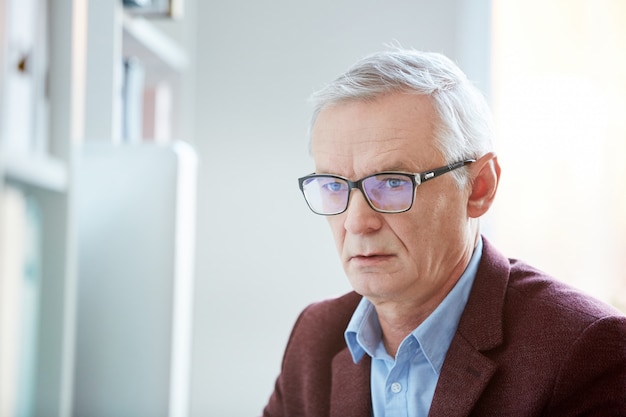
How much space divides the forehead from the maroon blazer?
0.23m

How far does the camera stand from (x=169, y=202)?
1991 mm

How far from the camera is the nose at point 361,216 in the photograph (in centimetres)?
122

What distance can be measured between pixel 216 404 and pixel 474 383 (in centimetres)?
203

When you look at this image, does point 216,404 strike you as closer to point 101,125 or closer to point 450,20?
point 101,125

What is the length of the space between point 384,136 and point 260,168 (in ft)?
6.21

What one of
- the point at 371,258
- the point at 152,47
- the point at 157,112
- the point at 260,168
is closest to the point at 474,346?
the point at 371,258

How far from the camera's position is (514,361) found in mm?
1171

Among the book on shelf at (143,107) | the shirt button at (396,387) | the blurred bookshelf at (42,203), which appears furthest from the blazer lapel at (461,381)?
the book on shelf at (143,107)

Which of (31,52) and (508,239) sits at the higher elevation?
(31,52)

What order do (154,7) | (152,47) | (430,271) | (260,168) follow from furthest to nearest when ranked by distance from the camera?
(260,168) < (152,47) < (154,7) < (430,271)

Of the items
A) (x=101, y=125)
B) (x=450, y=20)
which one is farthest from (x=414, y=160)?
(x=450, y=20)

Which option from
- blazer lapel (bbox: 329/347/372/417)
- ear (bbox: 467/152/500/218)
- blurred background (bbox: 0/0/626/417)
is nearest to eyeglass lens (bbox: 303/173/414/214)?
ear (bbox: 467/152/500/218)

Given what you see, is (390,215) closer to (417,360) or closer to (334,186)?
(334,186)

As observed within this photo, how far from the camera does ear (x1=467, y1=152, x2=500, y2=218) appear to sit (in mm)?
1309
